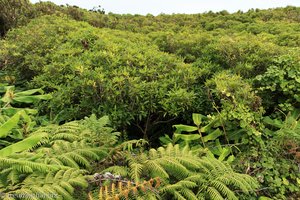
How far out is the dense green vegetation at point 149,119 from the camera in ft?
8.71

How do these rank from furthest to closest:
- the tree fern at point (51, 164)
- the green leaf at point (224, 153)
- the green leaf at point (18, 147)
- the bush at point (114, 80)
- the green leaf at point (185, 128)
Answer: the bush at point (114, 80) → the green leaf at point (185, 128) → the green leaf at point (224, 153) → the green leaf at point (18, 147) → the tree fern at point (51, 164)

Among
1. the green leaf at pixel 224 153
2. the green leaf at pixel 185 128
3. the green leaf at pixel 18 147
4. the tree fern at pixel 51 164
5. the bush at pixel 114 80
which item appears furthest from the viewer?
the bush at pixel 114 80

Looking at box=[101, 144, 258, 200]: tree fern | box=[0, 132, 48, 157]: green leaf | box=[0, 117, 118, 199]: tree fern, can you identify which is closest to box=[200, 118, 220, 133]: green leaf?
box=[101, 144, 258, 200]: tree fern

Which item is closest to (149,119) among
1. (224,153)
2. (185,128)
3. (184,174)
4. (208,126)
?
(185,128)

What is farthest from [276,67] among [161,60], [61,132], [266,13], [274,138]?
[266,13]

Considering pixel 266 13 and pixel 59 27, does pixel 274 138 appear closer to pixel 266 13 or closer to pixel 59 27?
pixel 59 27

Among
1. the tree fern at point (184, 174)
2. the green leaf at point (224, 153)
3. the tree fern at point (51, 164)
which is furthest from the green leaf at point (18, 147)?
the green leaf at point (224, 153)

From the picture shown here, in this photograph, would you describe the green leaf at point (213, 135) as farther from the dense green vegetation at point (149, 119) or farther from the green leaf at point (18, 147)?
the green leaf at point (18, 147)

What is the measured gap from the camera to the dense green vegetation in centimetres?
265

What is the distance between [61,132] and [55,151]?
0.50m

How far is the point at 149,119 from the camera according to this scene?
14.0 feet

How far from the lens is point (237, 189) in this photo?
3178 millimetres

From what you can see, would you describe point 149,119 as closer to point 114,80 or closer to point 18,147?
point 114,80

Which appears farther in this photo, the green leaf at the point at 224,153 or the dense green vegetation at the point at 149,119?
the green leaf at the point at 224,153
